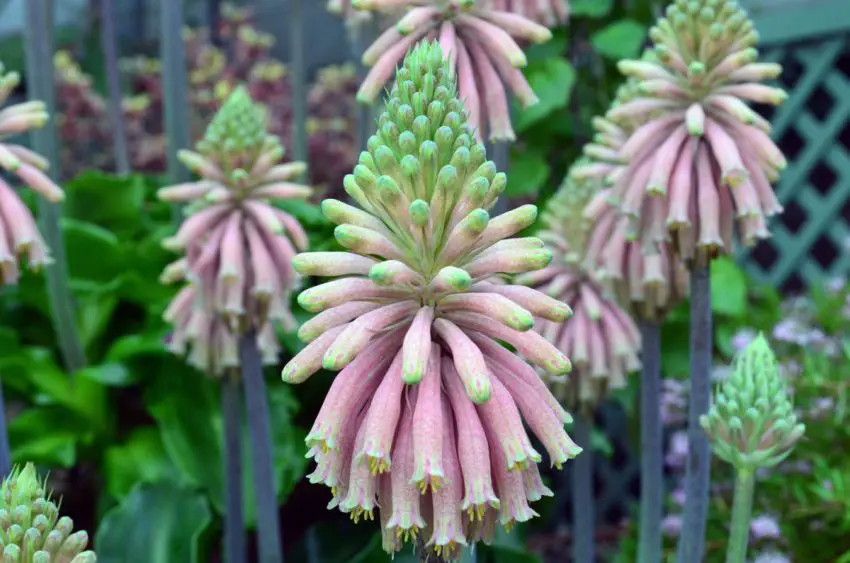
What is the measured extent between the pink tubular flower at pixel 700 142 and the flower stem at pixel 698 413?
0.08m

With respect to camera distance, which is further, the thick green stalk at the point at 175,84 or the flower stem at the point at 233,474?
the thick green stalk at the point at 175,84

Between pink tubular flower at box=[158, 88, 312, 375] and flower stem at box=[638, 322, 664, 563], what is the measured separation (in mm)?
834

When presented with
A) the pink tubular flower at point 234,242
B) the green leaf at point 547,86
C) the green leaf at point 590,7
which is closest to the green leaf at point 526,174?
the green leaf at point 547,86

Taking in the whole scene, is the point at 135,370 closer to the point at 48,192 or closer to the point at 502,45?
the point at 48,192

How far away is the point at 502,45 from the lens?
1.78 m

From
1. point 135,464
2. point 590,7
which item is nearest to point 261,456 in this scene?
point 135,464

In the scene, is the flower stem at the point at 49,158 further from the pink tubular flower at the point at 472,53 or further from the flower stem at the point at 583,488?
the flower stem at the point at 583,488

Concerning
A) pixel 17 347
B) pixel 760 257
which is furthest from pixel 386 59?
pixel 760 257

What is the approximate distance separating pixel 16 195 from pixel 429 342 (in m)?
1.23

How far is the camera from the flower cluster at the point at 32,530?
1132mm

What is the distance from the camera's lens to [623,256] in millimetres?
2068

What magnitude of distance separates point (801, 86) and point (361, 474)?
13.2 feet

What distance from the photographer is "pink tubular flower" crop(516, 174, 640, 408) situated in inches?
86.0

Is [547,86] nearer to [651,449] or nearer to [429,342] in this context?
[651,449]
